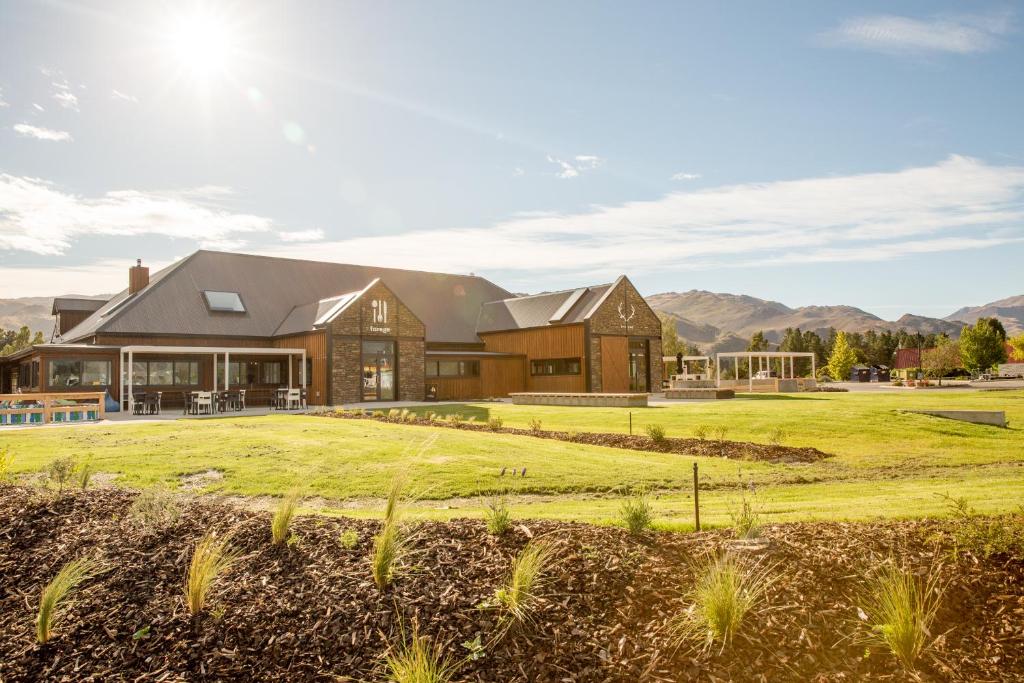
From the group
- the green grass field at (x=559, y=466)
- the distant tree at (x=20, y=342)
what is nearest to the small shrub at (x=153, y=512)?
the green grass field at (x=559, y=466)

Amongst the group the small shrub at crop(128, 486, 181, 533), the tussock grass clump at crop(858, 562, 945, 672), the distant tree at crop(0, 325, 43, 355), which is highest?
the distant tree at crop(0, 325, 43, 355)

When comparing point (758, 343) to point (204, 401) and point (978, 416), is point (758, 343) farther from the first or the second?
point (204, 401)

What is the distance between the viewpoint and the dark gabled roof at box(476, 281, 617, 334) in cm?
3894

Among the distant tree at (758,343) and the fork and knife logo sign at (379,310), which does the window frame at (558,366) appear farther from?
the distant tree at (758,343)

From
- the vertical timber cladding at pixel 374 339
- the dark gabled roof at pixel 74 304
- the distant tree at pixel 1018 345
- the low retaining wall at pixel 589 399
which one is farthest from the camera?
the distant tree at pixel 1018 345

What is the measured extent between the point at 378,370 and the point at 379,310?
9.61 ft

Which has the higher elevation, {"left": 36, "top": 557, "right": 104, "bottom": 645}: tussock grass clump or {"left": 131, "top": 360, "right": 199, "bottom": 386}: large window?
{"left": 131, "top": 360, "right": 199, "bottom": 386}: large window

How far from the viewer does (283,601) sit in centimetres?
506

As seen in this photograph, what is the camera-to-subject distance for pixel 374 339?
112 ft

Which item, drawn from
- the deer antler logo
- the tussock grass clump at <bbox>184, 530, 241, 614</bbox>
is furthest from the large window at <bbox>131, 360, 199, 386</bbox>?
the tussock grass clump at <bbox>184, 530, 241, 614</bbox>

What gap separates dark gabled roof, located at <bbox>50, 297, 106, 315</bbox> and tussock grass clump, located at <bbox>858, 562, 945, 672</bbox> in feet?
140

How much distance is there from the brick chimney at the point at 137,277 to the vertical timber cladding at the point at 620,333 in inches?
933

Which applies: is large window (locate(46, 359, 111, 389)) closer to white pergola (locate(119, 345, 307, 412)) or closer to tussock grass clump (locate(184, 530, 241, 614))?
white pergola (locate(119, 345, 307, 412))

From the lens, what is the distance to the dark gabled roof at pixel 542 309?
38938 millimetres
